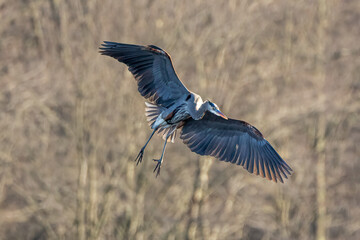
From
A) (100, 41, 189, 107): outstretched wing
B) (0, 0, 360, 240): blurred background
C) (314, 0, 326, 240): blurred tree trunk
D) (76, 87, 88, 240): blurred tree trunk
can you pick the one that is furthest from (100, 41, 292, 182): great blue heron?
(314, 0, 326, 240): blurred tree trunk

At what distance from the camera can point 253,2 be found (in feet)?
59.8

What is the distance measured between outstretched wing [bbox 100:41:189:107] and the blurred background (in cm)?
546

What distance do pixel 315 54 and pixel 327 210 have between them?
365 cm

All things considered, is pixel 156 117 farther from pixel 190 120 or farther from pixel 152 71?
pixel 152 71

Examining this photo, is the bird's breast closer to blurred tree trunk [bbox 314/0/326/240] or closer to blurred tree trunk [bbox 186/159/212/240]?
blurred tree trunk [bbox 186/159/212/240]

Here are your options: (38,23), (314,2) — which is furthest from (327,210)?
(38,23)

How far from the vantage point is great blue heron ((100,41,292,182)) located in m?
11.0

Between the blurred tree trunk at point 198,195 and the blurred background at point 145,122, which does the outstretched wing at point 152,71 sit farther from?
the blurred tree trunk at point 198,195

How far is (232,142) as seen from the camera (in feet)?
37.4

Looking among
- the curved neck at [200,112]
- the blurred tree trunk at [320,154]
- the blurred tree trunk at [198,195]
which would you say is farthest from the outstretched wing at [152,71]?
the blurred tree trunk at [320,154]

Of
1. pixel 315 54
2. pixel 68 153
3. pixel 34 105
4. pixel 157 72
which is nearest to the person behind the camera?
pixel 157 72

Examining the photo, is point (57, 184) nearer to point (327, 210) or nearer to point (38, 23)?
point (38, 23)

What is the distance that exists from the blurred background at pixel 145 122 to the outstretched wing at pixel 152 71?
546 cm

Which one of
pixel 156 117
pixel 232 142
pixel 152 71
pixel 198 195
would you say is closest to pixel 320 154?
pixel 198 195
